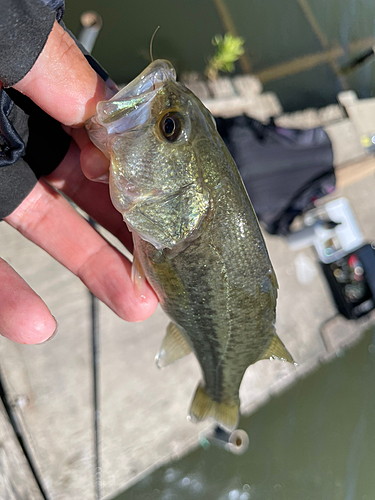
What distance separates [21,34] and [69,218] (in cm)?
111

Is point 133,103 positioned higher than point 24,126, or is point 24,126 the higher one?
point 24,126

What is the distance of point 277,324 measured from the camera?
174 inches

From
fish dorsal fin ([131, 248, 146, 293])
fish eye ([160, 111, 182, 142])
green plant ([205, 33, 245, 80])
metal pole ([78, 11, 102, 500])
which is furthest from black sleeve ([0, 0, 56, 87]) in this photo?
green plant ([205, 33, 245, 80])

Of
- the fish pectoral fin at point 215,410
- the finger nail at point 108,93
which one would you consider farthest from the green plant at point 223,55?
the fish pectoral fin at point 215,410

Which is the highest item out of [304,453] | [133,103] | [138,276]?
[133,103]

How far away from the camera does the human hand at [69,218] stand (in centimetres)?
153

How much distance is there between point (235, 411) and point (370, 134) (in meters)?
5.18

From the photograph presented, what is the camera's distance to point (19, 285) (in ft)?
5.60

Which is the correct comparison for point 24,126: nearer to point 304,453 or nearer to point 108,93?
point 108,93

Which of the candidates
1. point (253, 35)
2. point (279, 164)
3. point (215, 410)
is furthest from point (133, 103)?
point (253, 35)

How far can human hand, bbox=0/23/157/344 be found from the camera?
153 centimetres

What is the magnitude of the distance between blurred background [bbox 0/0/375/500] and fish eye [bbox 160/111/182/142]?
1726 millimetres

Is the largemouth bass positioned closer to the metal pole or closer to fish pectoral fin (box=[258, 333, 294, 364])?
fish pectoral fin (box=[258, 333, 294, 364])

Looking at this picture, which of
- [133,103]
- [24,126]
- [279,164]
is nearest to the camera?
[133,103]
